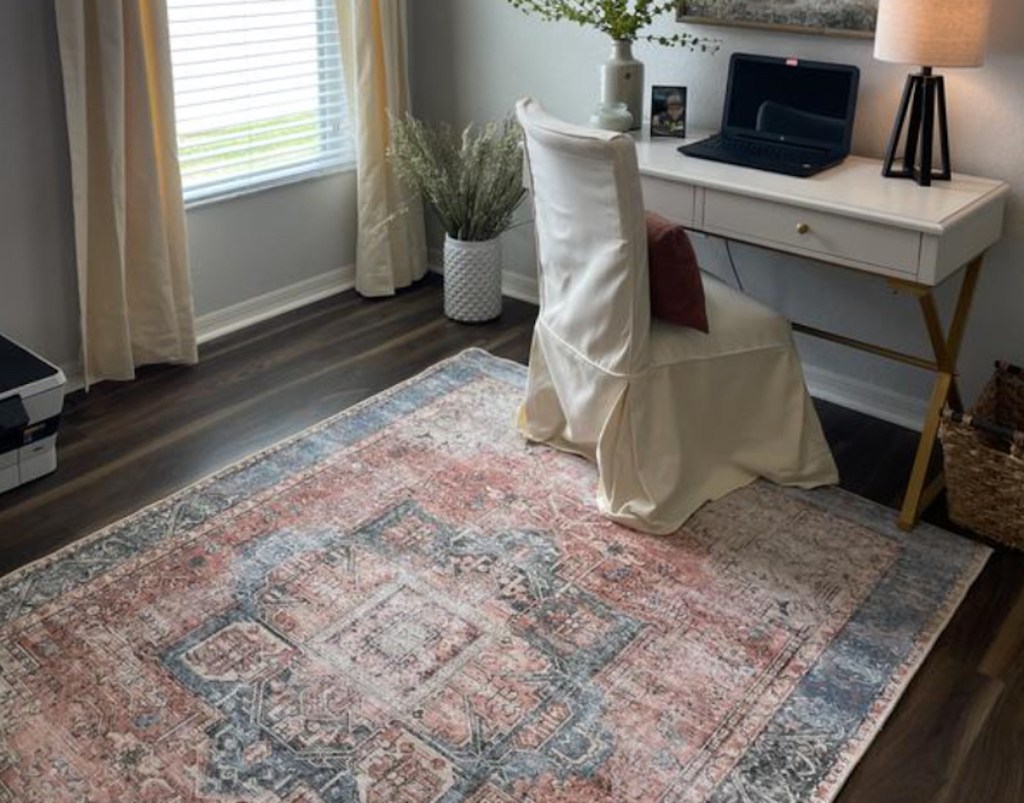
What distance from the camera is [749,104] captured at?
10.2ft

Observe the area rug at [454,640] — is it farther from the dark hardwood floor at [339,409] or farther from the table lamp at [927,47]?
the table lamp at [927,47]

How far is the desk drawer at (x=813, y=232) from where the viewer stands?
8.20 feet

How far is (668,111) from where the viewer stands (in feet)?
10.5

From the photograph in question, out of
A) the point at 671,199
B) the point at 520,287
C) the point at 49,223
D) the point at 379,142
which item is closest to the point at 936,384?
the point at 671,199

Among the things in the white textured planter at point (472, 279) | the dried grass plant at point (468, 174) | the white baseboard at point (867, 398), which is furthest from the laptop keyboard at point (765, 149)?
the white textured planter at point (472, 279)

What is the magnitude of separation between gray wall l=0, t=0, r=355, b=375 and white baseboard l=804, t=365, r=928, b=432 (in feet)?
6.42

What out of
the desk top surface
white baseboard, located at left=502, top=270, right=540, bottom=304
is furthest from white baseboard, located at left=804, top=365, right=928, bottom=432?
white baseboard, located at left=502, top=270, right=540, bottom=304

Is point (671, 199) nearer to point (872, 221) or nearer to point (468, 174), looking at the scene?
point (872, 221)

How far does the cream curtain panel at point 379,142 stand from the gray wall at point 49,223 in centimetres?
28

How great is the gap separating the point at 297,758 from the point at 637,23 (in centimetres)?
227

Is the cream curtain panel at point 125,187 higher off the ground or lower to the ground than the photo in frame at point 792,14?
lower

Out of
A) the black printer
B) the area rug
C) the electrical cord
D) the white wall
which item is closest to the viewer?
the area rug

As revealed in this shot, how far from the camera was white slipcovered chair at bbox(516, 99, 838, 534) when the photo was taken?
251 centimetres

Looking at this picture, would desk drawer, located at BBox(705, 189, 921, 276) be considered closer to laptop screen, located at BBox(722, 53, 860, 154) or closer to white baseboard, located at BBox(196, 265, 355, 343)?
laptop screen, located at BBox(722, 53, 860, 154)
